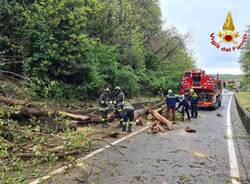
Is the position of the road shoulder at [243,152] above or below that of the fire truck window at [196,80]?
below

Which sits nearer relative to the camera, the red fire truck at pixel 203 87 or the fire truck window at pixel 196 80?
the red fire truck at pixel 203 87

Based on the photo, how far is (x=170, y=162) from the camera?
9.76 m

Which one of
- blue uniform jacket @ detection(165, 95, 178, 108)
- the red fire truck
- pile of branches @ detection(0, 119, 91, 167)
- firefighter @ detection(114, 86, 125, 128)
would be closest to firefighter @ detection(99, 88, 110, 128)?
firefighter @ detection(114, 86, 125, 128)

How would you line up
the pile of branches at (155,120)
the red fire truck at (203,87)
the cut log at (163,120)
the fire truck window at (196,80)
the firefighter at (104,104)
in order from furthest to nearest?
the fire truck window at (196,80)
the red fire truck at (203,87)
the cut log at (163,120)
the firefighter at (104,104)
the pile of branches at (155,120)

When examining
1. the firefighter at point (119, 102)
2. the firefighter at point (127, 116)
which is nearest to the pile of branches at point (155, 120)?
the firefighter at point (127, 116)

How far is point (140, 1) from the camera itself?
50.9 m

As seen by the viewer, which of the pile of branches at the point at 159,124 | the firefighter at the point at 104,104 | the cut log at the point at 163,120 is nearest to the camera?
the pile of branches at the point at 159,124

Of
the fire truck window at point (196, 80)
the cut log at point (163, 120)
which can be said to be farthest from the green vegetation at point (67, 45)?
the fire truck window at point (196, 80)

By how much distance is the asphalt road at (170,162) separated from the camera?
7943mm

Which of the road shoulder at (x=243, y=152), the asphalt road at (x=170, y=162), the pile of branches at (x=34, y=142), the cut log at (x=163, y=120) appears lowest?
the road shoulder at (x=243, y=152)

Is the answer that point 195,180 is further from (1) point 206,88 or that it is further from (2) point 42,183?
(1) point 206,88

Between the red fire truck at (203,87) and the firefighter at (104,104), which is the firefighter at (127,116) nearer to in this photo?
the firefighter at (104,104)

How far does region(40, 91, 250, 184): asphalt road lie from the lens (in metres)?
7.94

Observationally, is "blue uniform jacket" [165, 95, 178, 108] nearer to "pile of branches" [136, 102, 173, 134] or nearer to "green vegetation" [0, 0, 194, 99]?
"pile of branches" [136, 102, 173, 134]
